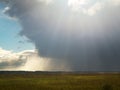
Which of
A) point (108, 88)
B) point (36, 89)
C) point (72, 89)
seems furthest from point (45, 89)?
point (108, 88)

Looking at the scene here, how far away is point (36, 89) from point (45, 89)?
1.97 m

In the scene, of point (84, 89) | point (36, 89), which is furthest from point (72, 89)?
point (36, 89)

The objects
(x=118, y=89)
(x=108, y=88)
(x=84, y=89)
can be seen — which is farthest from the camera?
(x=84, y=89)

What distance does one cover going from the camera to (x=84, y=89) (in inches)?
2188

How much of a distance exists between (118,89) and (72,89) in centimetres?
941

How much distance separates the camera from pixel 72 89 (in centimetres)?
5494

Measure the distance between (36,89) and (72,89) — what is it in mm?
7732

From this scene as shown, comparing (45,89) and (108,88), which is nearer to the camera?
(108,88)

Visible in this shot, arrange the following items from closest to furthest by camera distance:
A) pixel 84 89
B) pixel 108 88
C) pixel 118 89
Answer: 1. pixel 108 88
2. pixel 118 89
3. pixel 84 89

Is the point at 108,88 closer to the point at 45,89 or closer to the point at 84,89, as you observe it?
the point at 84,89

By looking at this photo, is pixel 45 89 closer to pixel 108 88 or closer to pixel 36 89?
pixel 36 89

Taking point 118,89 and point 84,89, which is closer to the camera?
point 118,89

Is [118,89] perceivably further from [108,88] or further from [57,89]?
[57,89]

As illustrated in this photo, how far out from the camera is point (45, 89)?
186 ft
